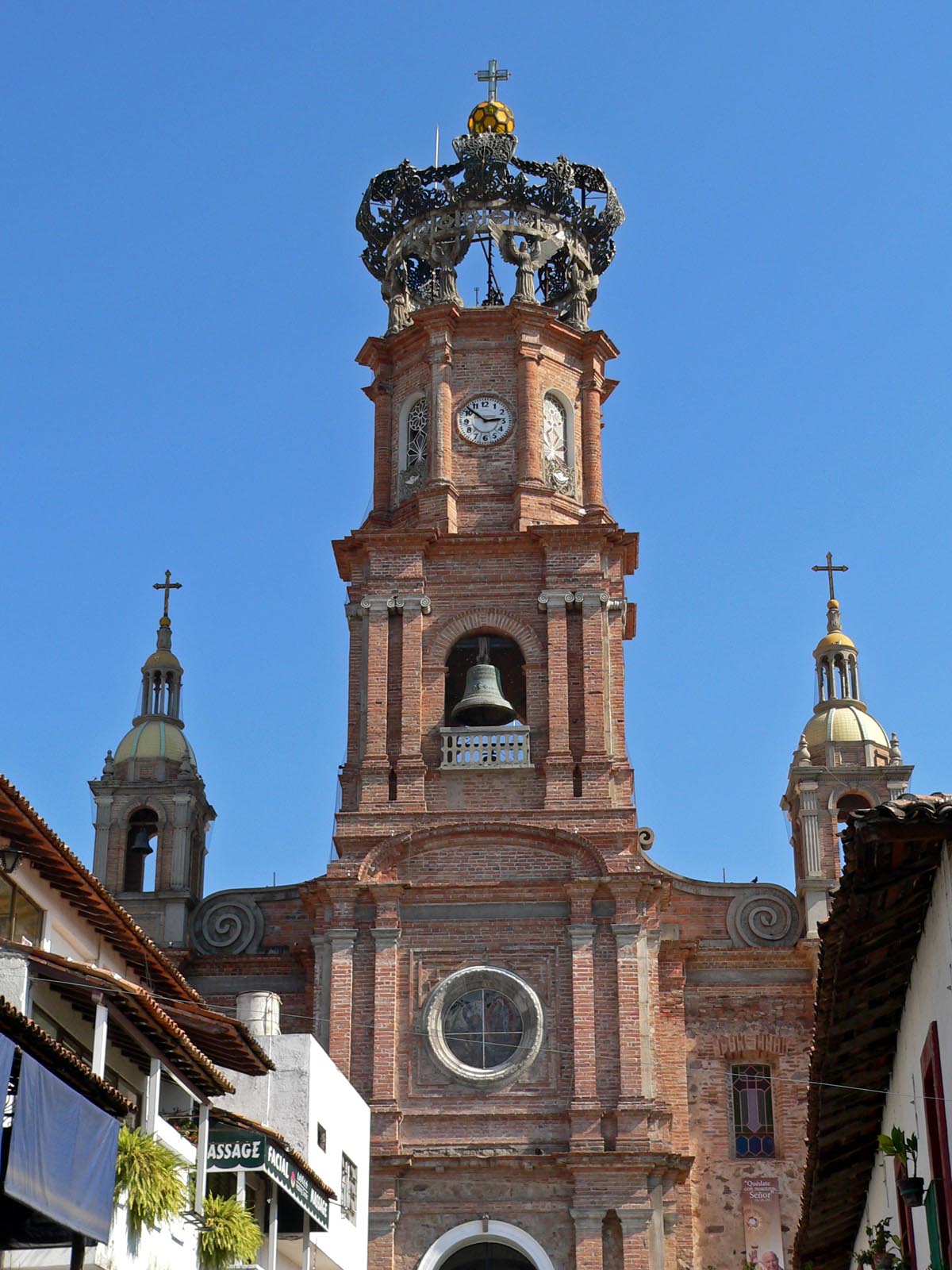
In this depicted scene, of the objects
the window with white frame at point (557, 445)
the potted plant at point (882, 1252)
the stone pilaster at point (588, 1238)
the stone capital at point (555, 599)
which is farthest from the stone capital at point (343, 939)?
the potted plant at point (882, 1252)

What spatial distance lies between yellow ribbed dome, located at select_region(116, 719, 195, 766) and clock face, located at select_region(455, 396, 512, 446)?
10042 mm

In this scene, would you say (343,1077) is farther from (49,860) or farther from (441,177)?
(441,177)

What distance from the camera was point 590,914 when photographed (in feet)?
146

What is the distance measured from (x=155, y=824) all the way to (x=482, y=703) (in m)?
9.14

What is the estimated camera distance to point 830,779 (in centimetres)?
4925

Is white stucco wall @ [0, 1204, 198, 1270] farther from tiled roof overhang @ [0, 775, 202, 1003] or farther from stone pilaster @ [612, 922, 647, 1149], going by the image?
stone pilaster @ [612, 922, 647, 1149]

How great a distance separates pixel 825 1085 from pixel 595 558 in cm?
2798

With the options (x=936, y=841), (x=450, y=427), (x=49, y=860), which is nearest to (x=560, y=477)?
(x=450, y=427)

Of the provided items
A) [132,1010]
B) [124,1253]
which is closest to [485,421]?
[132,1010]

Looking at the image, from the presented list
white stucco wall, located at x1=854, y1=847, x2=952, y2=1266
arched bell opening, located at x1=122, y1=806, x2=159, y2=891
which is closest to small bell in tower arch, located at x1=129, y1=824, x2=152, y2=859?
arched bell opening, located at x1=122, y1=806, x2=159, y2=891

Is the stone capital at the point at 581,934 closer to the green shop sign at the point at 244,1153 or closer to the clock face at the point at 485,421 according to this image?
the clock face at the point at 485,421

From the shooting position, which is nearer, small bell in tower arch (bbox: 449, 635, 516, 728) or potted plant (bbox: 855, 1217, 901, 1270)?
potted plant (bbox: 855, 1217, 901, 1270)

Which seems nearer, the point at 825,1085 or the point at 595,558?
the point at 825,1085

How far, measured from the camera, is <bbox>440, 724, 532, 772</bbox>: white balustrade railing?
4641 centimetres
